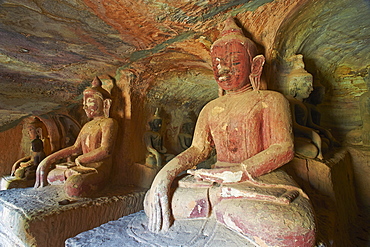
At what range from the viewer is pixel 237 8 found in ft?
6.63

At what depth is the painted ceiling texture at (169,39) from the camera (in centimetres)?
198

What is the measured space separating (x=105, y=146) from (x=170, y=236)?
6.76 feet

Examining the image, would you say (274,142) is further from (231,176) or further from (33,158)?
(33,158)

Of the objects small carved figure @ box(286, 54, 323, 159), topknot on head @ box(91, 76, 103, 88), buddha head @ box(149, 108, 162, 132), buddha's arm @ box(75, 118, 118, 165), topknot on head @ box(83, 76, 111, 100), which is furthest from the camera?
buddha head @ box(149, 108, 162, 132)

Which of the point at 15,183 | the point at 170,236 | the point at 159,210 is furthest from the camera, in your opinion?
the point at 15,183

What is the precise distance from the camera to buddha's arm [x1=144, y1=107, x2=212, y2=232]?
→ 64.7 inches

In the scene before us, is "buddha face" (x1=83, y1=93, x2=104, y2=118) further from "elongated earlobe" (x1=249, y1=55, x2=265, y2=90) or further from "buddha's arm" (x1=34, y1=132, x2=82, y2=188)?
"elongated earlobe" (x1=249, y1=55, x2=265, y2=90)

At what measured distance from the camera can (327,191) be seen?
2.12m

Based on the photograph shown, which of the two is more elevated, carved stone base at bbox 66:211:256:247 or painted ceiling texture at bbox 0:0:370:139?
painted ceiling texture at bbox 0:0:370:139

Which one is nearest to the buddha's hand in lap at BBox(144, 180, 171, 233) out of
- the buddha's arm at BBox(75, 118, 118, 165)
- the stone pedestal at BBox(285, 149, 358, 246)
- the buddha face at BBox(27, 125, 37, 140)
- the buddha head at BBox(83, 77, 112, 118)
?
the stone pedestal at BBox(285, 149, 358, 246)

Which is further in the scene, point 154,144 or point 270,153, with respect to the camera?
point 154,144

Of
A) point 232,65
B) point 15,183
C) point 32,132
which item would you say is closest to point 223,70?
→ point 232,65

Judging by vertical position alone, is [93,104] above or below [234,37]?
below

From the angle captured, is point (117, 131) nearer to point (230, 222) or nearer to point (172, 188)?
point (172, 188)
